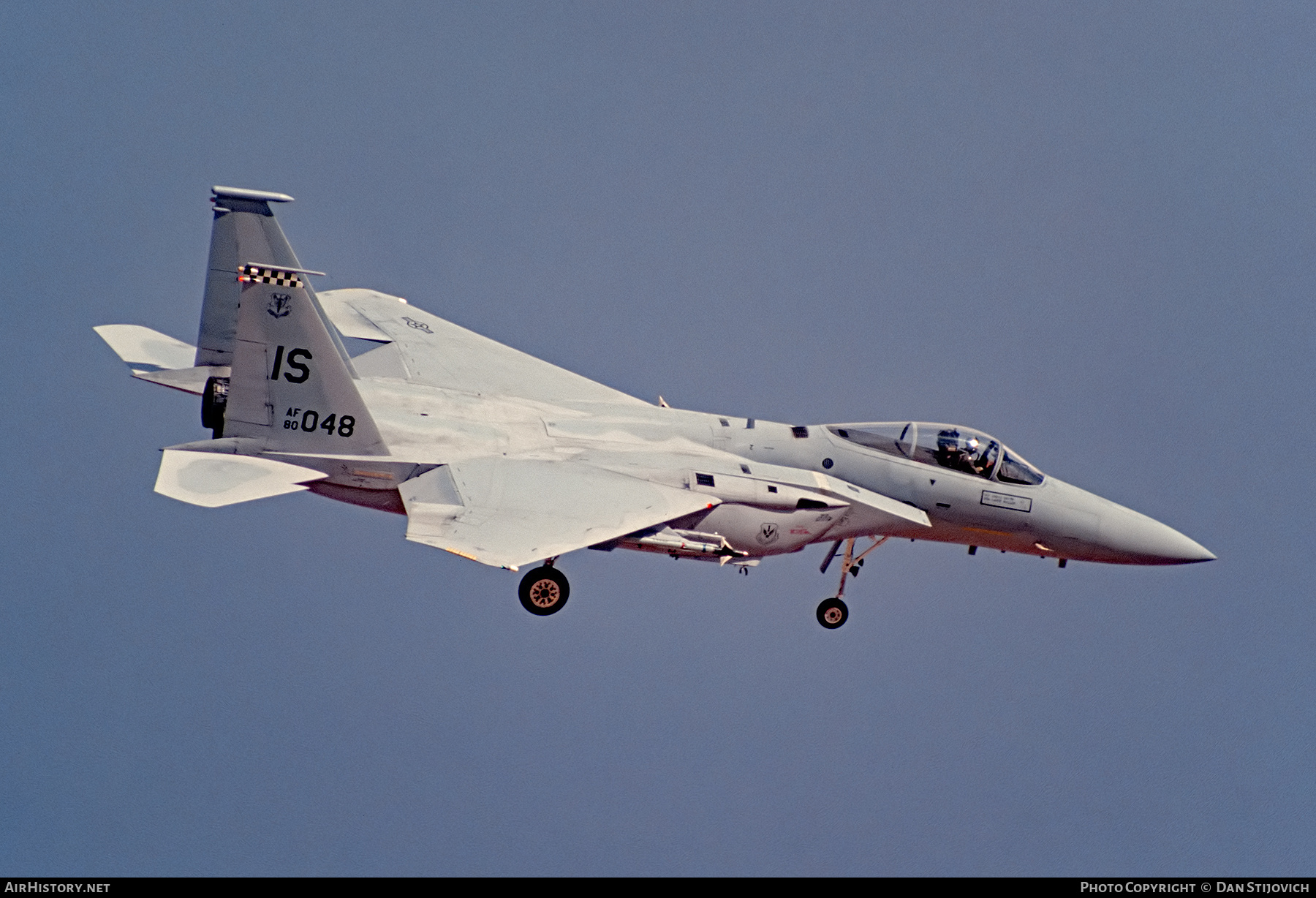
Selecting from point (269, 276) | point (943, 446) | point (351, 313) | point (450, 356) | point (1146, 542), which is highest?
point (351, 313)

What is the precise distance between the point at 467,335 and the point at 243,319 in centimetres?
779

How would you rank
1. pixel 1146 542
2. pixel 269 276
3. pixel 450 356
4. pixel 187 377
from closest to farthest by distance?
pixel 269 276
pixel 187 377
pixel 1146 542
pixel 450 356

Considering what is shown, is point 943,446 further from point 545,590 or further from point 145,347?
point 145,347

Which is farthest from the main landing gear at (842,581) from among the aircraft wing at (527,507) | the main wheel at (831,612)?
the aircraft wing at (527,507)

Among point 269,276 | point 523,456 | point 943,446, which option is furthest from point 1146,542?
point 269,276

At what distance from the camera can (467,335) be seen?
33188 millimetres

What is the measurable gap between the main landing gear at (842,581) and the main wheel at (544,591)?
5399mm

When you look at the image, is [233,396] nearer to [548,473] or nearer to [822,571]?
[548,473]

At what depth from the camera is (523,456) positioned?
91.7 feet

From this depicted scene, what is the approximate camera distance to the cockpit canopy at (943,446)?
99.5ft

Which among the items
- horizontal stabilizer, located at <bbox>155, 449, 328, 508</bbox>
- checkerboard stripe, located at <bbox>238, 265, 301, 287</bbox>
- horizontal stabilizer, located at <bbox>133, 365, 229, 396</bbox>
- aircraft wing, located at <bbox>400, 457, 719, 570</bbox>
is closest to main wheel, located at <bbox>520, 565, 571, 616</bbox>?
aircraft wing, located at <bbox>400, 457, 719, 570</bbox>

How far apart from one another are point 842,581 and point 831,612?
503 mm

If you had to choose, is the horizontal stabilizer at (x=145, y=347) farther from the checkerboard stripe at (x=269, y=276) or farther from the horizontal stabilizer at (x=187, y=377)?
the checkerboard stripe at (x=269, y=276)

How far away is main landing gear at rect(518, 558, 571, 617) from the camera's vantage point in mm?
26359
